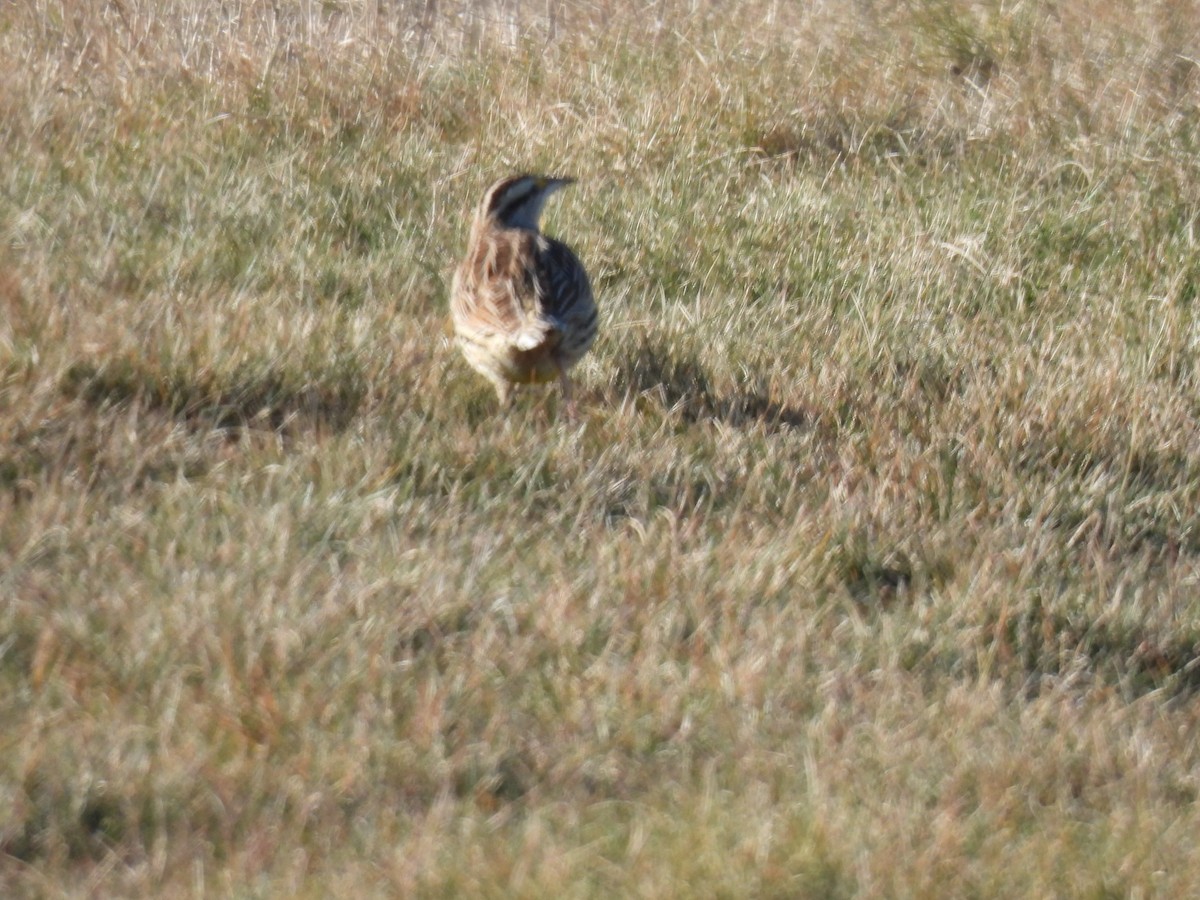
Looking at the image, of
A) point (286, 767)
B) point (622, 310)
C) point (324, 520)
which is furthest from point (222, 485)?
point (622, 310)

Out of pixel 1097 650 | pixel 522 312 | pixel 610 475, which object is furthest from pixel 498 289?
pixel 1097 650

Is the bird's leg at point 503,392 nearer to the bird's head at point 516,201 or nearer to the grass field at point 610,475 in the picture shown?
the grass field at point 610,475

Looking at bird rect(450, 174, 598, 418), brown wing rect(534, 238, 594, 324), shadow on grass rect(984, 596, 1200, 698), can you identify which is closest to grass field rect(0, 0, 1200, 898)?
shadow on grass rect(984, 596, 1200, 698)

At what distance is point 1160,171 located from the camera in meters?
8.13

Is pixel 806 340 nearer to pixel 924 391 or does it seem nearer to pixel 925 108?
pixel 924 391

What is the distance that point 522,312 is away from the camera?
5.87 m

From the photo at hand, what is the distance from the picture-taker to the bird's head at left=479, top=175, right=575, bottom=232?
692 centimetres

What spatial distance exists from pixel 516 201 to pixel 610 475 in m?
2.01

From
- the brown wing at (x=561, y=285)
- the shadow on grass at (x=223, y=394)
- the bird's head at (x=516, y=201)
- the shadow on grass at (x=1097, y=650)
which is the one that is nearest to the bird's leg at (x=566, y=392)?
the brown wing at (x=561, y=285)

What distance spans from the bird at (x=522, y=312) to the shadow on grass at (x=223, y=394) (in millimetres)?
480

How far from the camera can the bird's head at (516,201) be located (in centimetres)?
692

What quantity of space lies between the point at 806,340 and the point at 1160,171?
2.43 meters

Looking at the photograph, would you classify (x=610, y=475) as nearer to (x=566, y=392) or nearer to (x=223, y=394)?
(x=566, y=392)

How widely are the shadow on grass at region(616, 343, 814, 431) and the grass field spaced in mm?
29
